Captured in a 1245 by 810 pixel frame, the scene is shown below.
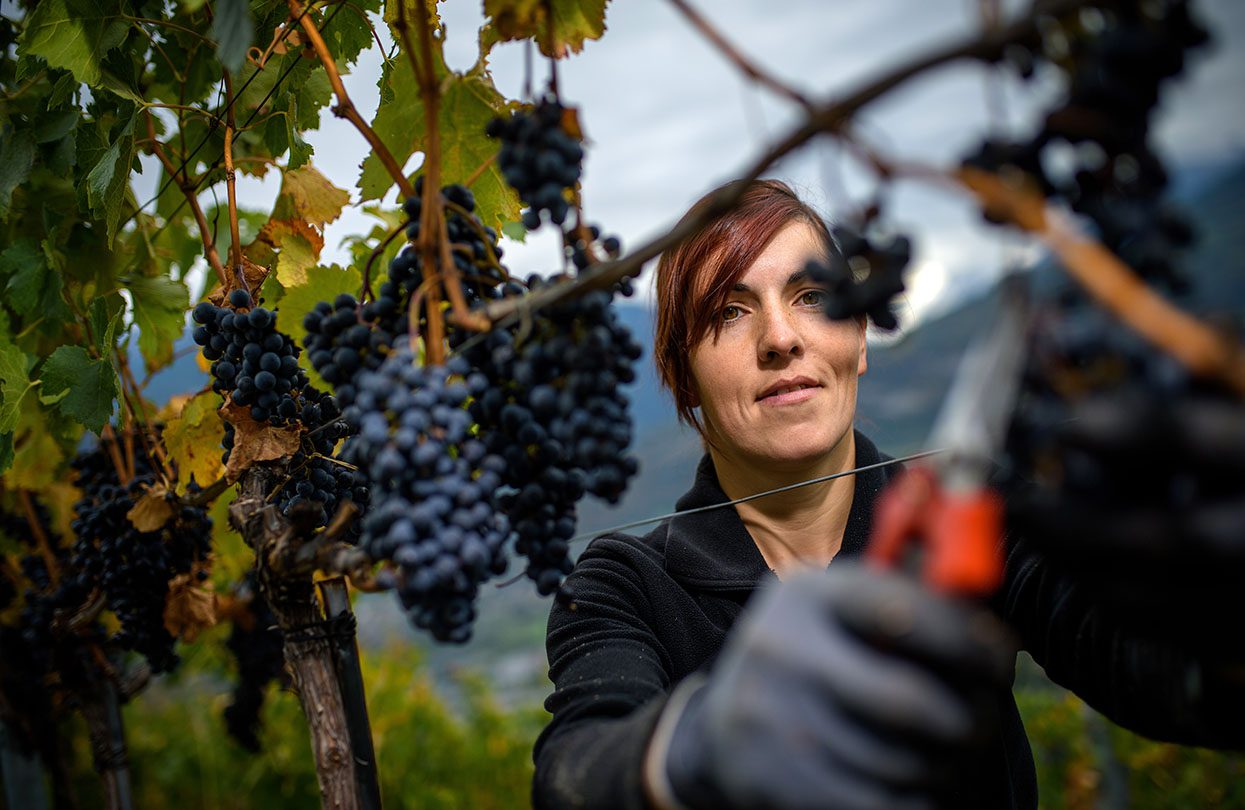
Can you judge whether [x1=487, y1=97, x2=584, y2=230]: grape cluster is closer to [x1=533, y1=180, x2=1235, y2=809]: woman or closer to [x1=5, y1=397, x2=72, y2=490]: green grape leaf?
[x1=533, y1=180, x2=1235, y2=809]: woman

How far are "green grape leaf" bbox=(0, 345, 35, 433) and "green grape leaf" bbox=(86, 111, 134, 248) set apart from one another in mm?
443

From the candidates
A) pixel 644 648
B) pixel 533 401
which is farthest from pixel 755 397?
pixel 533 401

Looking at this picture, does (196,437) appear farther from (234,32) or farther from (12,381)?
(234,32)

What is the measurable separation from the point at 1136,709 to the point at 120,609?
1.82 metres

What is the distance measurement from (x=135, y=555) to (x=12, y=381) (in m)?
0.41

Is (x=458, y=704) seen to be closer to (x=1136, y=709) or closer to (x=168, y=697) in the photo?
(x=168, y=697)

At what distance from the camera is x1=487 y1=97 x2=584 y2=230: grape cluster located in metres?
0.88

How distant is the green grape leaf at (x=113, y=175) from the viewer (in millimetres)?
1408

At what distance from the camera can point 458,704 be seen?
4.82 metres

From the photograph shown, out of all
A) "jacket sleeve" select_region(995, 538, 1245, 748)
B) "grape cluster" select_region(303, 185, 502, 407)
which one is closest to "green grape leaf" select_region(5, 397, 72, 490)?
"grape cluster" select_region(303, 185, 502, 407)

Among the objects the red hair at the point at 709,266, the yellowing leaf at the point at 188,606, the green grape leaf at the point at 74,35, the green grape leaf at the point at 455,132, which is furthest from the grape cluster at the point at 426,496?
the yellowing leaf at the point at 188,606

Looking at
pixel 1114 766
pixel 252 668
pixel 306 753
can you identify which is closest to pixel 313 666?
pixel 252 668

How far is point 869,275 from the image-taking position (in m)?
0.73

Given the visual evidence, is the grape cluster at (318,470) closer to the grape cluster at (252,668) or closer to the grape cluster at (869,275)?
the grape cluster at (869,275)
